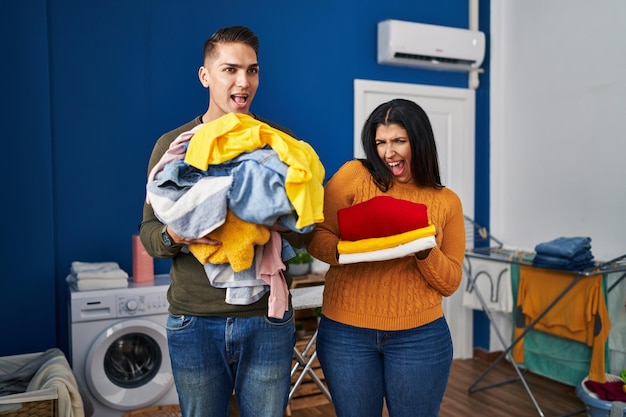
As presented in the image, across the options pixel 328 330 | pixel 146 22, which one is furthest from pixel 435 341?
pixel 146 22

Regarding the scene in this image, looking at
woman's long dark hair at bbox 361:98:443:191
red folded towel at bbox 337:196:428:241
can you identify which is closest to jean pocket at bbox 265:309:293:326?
red folded towel at bbox 337:196:428:241

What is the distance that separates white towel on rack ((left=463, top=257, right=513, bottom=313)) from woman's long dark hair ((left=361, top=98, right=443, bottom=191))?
2488 millimetres

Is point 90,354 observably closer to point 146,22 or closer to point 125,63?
point 125,63

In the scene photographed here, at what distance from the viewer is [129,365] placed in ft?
11.1

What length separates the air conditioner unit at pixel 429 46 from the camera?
4.29 metres

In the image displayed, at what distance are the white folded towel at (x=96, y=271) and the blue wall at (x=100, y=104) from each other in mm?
199

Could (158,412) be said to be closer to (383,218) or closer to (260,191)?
(383,218)

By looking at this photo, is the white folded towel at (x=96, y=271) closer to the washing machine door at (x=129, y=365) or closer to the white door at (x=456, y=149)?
the washing machine door at (x=129, y=365)

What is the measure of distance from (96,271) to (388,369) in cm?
211

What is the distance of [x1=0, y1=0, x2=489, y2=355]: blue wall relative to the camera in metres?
3.31

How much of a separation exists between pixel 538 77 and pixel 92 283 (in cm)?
334

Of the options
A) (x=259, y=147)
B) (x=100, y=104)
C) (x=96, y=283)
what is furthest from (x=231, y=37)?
(x=100, y=104)

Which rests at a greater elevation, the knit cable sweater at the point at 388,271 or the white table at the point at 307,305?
the knit cable sweater at the point at 388,271

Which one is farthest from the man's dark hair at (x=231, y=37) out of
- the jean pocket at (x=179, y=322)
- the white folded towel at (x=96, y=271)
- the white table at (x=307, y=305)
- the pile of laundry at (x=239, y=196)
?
the white folded towel at (x=96, y=271)
